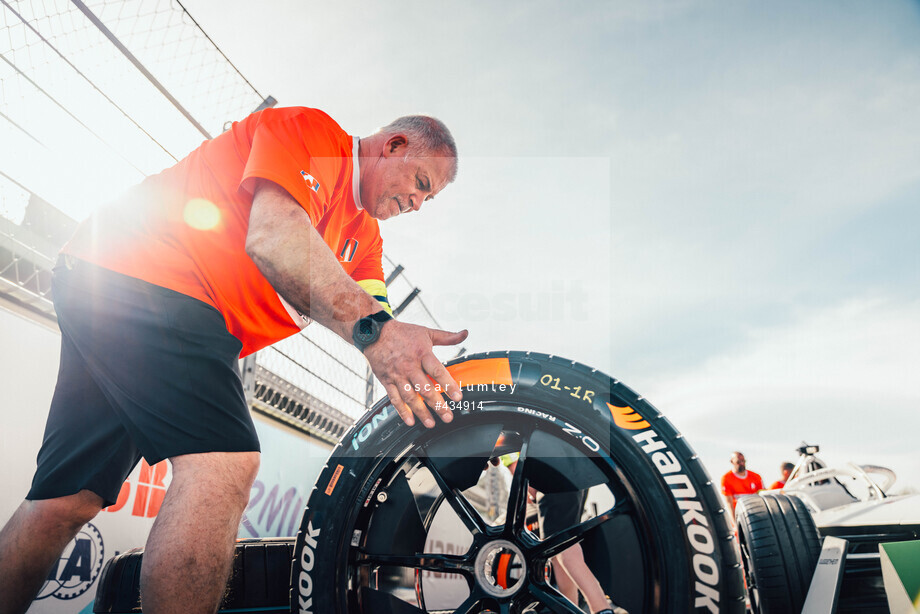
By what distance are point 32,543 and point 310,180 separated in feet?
3.90

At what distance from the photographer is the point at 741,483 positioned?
735 cm

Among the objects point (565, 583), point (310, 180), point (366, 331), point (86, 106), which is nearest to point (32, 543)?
point (366, 331)

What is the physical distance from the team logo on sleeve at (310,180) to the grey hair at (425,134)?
466 mm

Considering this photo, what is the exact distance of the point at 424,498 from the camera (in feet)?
4.91

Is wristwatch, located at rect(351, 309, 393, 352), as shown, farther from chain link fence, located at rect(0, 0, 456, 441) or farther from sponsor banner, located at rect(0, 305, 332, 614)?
sponsor banner, located at rect(0, 305, 332, 614)

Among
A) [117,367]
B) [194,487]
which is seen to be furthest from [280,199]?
[194,487]

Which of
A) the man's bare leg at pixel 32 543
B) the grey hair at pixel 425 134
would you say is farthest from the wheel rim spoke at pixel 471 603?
the grey hair at pixel 425 134

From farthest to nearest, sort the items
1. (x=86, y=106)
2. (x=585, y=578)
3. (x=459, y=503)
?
(x=86, y=106) < (x=585, y=578) < (x=459, y=503)

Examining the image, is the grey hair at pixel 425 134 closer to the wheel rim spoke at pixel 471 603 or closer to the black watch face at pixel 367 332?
the black watch face at pixel 367 332

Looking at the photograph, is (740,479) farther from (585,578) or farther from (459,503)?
(459,503)

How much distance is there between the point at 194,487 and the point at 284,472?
454cm

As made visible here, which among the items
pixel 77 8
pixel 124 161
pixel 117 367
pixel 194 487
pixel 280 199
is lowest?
pixel 194 487

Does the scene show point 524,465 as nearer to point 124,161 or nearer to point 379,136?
point 379,136

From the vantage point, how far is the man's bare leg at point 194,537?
981 mm
